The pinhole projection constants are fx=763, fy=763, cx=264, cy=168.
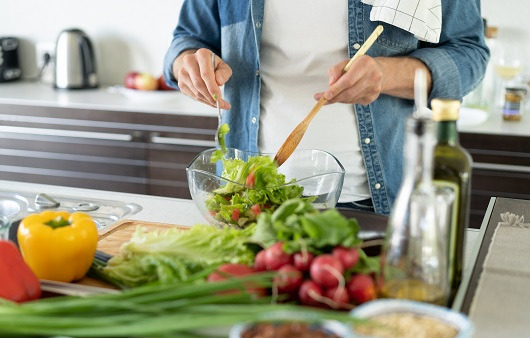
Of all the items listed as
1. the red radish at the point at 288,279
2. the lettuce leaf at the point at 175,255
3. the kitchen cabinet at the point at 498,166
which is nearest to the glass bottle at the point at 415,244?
the red radish at the point at 288,279

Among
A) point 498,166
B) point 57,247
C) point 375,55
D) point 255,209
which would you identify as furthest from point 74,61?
point 57,247

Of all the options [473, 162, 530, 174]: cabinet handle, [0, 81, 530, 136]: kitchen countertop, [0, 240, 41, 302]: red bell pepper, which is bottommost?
[473, 162, 530, 174]: cabinet handle

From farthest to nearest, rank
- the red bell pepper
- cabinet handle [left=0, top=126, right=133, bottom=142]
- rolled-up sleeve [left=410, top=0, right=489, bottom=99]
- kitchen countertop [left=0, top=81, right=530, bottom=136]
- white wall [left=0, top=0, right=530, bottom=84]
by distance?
white wall [left=0, top=0, right=530, bottom=84], cabinet handle [left=0, top=126, right=133, bottom=142], kitchen countertop [left=0, top=81, right=530, bottom=136], rolled-up sleeve [left=410, top=0, right=489, bottom=99], the red bell pepper

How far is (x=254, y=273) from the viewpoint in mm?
1072

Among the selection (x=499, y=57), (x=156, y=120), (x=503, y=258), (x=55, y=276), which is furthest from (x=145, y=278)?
(x=499, y=57)

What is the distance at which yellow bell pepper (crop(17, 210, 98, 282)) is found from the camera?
3.93 ft

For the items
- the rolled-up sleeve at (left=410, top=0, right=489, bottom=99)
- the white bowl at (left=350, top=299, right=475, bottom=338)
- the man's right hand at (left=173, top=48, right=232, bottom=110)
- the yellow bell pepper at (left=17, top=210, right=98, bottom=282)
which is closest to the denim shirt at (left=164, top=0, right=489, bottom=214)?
the rolled-up sleeve at (left=410, top=0, right=489, bottom=99)

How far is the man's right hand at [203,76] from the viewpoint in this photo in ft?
5.59

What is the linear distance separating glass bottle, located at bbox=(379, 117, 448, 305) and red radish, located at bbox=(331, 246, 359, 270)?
4 centimetres

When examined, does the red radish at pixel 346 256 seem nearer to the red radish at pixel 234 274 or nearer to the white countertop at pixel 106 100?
the red radish at pixel 234 274

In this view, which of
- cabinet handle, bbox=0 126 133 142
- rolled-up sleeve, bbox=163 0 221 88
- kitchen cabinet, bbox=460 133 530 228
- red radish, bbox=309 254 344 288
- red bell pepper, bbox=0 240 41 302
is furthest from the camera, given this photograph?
cabinet handle, bbox=0 126 133 142

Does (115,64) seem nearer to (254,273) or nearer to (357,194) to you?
(357,194)

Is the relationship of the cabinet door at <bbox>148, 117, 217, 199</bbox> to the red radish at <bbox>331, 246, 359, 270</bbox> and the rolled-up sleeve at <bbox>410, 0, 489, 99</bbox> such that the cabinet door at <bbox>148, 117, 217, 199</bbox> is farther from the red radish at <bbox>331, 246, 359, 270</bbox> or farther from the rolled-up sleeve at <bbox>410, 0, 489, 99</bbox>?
the red radish at <bbox>331, 246, 359, 270</bbox>

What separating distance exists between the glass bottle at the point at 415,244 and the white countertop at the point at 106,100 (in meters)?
2.15
